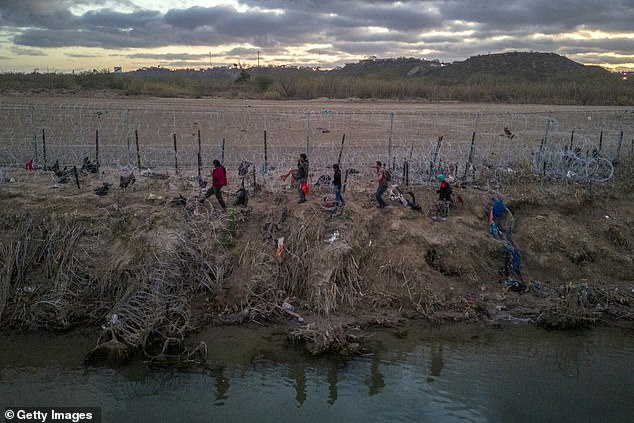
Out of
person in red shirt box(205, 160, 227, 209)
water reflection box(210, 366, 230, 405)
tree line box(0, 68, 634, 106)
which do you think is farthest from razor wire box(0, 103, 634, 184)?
tree line box(0, 68, 634, 106)

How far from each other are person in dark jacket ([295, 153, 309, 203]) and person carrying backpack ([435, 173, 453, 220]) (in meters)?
3.34

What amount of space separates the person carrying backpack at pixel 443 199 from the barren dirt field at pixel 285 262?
0.23m

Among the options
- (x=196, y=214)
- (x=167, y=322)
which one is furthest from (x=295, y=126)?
(x=167, y=322)

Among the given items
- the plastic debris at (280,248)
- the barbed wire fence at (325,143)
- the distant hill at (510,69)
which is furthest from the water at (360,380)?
the distant hill at (510,69)

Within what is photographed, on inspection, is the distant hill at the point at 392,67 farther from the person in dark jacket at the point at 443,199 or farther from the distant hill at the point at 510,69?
the person in dark jacket at the point at 443,199

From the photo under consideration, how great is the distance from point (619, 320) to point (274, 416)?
8156mm

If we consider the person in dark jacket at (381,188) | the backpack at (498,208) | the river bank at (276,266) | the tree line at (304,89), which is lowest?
the river bank at (276,266)

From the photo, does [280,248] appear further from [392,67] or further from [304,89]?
[392,67]

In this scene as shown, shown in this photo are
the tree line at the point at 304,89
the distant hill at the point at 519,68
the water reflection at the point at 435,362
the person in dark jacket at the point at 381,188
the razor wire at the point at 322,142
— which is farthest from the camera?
the distant hill at the point at 519,68

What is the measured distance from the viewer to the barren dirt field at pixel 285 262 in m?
11.1

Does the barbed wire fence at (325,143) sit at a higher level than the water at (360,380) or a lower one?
higher

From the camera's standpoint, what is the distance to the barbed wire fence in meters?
15.8

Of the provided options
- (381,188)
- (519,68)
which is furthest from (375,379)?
(519,68)

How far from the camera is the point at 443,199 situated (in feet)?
44.0
